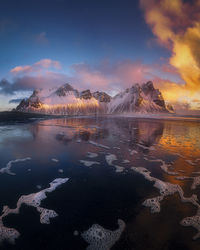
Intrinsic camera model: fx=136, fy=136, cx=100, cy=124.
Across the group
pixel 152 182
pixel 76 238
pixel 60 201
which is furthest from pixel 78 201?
pixel 152 182

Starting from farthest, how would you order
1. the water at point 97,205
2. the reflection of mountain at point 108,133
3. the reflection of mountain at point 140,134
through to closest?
the reflection of mountain at point 108,133 → the reflection of mountain at point 140,134 → the water at point 97,205

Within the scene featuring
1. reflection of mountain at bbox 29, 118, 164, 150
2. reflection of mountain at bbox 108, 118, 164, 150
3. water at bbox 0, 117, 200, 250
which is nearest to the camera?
water at bbox 0, 117, 200, 250

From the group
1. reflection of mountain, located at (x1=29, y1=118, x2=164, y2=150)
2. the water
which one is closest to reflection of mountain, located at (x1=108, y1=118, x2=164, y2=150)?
reflection of mountain, located at (x1=29, y1=118, x2=164, y2=150)

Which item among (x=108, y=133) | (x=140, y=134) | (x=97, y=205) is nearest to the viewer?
(x=97, y=205)

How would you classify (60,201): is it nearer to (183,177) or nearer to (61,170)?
(61,170)

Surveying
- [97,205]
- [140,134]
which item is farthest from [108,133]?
[97,205]

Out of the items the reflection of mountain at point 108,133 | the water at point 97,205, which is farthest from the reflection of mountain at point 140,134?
the water at point 97,205

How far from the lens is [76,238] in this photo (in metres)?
4.43

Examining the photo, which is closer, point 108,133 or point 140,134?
point 108,133

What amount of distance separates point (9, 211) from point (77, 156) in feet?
23.5

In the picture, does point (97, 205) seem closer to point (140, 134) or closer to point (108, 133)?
point (108, 133)

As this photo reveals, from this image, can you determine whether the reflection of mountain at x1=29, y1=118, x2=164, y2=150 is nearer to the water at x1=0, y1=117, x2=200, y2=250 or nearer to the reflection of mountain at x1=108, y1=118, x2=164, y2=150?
the reflection of mountain at x1=108, y1=118, x2=164, y2=150

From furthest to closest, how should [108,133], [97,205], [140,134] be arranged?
1. [140,134]
2. [108,133]
3. [97,205]

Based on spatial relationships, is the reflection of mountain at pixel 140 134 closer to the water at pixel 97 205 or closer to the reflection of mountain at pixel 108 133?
the reflection of mountain at pixel 108 133
